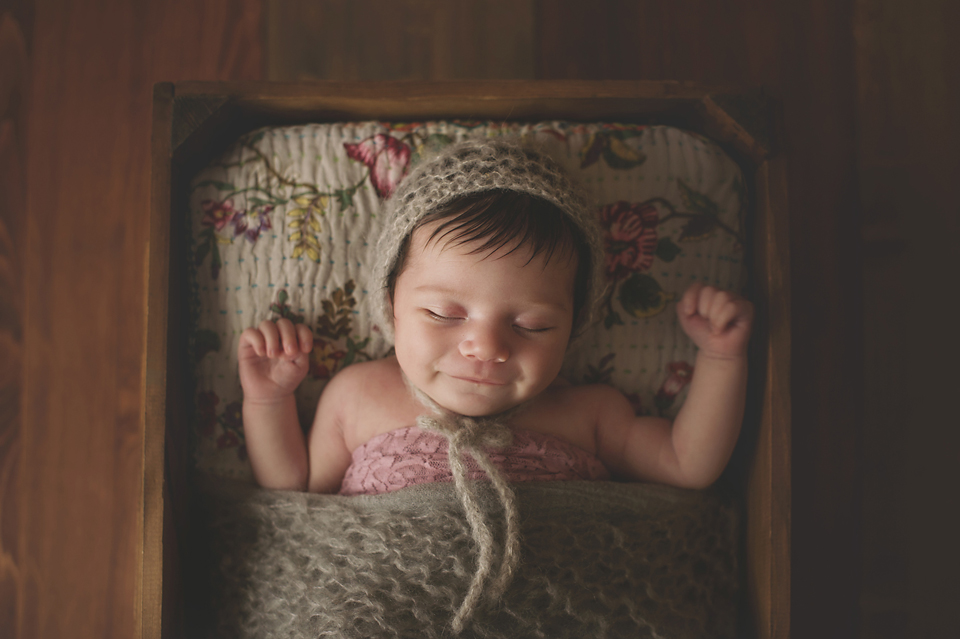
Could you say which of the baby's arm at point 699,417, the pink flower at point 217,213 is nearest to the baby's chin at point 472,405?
the baby's arm at point 699,417

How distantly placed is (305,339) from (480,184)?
1.22ft

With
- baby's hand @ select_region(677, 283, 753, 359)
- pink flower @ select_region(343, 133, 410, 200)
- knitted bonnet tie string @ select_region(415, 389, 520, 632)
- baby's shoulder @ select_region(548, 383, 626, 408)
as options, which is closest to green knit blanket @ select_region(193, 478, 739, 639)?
knitted bonnet tie string @ select_region(415, 389, 520, 632)

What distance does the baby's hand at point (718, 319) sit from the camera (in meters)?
0.85

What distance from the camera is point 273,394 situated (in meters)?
0.88

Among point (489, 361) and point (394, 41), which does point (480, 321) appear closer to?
point (489, 361)

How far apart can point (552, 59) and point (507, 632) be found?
1115 mm

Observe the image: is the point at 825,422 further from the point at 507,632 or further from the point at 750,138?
the point at 507,632

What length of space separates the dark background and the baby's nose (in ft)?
2.44

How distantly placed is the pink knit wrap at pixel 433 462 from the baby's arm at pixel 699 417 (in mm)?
82

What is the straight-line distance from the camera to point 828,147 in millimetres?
1209

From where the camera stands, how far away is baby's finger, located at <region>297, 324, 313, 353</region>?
88 centimetres

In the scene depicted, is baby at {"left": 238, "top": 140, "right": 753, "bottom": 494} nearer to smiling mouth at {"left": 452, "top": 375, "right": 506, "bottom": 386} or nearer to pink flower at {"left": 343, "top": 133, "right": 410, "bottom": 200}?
smiling mouth at {"left": 452, "top": 375, "right": 506, "bottom": 386}

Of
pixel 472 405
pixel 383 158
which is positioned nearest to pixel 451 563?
pixel 472 405

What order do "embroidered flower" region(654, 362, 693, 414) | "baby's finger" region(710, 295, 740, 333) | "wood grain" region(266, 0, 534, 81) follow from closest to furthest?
1. "baby's finger" region(710, 295, 740, 333)
2. "embroidered flower" region(654, 362, 693, 414)
3. "wood grain" region(266, 0, 534, 81)
